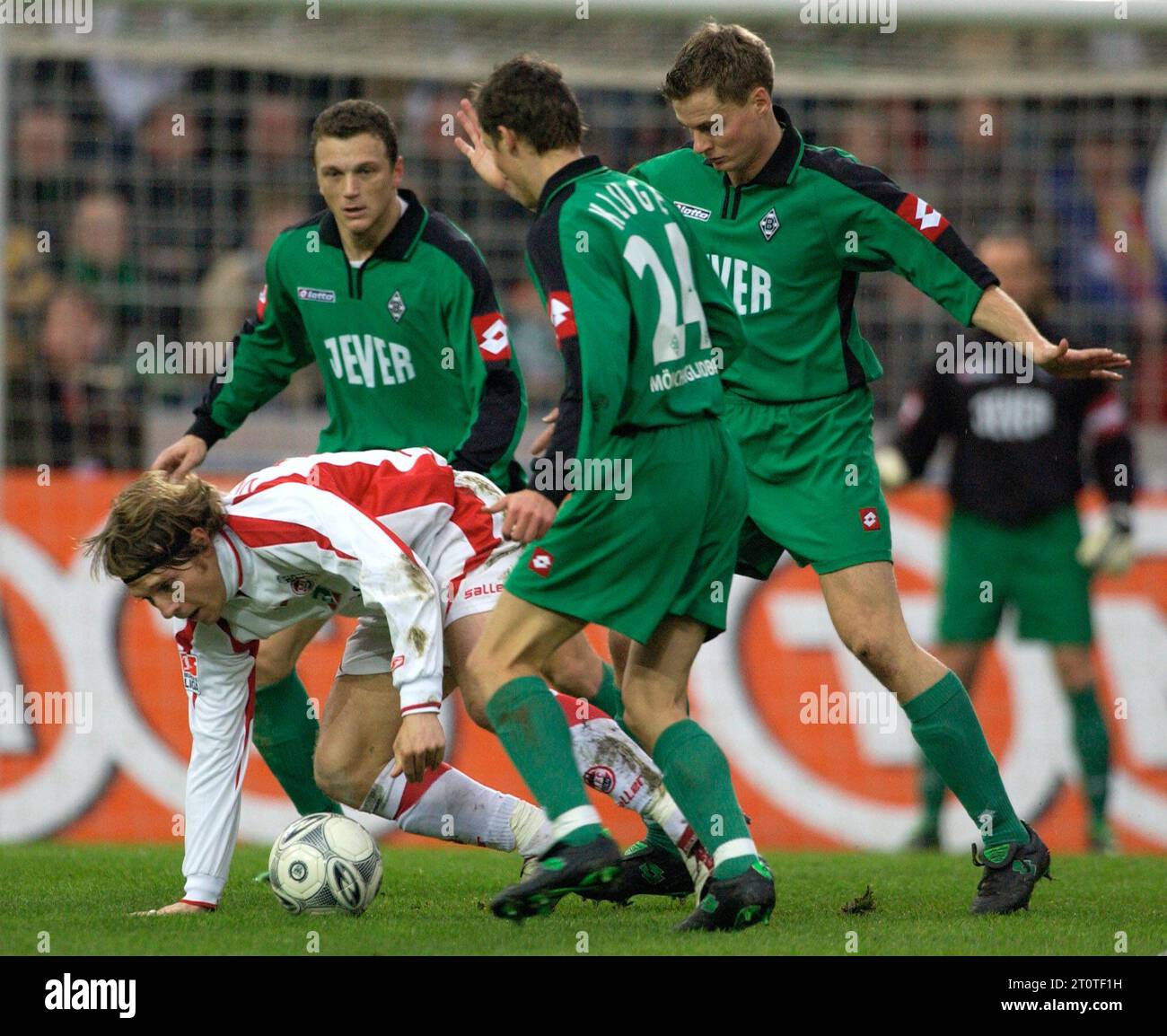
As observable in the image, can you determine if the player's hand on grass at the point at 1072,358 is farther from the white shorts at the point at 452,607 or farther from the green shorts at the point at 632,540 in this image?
the white shorts at the point at 452,607

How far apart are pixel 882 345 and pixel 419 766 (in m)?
6.21

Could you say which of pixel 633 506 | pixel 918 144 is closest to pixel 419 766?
pixel 633 506

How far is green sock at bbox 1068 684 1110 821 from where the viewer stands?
8.15m

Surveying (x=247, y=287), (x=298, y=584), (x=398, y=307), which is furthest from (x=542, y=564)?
(x=247, y=287)

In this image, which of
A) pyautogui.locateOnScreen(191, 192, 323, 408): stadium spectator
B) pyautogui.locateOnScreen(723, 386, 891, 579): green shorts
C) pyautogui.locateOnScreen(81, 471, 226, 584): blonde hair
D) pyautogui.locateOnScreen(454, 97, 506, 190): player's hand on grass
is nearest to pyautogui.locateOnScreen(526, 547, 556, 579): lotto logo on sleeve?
pyautogui.locateOnScreen(81, 471, 226, 584): blonde hair

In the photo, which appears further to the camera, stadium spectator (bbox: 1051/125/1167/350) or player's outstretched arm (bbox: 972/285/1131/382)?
stadium spectator (bbox: 1051/125/1167/350)

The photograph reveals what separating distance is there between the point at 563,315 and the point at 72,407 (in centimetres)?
549

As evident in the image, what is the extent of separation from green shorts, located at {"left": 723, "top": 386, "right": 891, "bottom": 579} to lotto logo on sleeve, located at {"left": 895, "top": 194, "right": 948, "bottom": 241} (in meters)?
0.53

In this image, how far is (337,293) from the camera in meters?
5.79

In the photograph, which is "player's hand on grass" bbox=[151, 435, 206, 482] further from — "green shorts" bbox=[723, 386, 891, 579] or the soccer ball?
"green shorts" bbox=[723, 386, 891, 579]

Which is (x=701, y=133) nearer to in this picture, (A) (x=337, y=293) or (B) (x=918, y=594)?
(A) (x=337, y=293)

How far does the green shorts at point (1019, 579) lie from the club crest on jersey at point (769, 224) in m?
3.59

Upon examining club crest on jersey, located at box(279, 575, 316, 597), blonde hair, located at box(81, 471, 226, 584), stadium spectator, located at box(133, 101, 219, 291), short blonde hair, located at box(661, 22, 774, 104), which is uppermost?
stadium spectator, located at box(133, 101, 219, 291)

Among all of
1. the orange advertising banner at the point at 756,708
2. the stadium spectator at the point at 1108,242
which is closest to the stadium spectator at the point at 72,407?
the orange advertising banner at the point at 756,708
